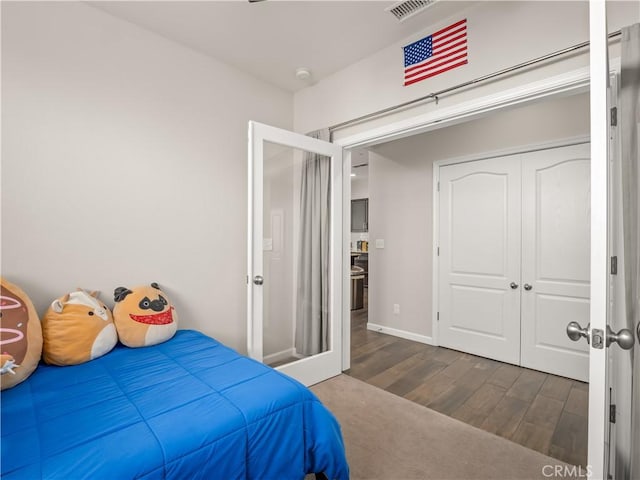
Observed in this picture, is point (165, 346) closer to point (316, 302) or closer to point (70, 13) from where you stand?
point (316, 302)

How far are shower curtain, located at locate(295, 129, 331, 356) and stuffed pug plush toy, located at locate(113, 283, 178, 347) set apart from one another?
1141mm

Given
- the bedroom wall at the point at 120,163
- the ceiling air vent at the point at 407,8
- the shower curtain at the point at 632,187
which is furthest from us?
the ceiling air vent at the point at 407,8

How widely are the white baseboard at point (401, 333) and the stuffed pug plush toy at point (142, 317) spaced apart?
2.91m

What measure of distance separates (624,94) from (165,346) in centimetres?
291

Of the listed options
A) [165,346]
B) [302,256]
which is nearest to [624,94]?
[302,256]

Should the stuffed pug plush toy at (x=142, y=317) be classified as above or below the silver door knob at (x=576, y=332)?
below

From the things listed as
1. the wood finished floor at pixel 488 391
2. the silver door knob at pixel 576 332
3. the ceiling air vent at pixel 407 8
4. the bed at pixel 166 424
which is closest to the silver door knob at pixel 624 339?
the silver door knob at pixel 576 332

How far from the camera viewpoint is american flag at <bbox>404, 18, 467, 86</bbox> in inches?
90.0

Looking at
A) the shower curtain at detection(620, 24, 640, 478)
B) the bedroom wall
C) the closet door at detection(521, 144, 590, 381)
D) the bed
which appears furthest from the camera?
the closet door at detection(521, 144, 590, 381)

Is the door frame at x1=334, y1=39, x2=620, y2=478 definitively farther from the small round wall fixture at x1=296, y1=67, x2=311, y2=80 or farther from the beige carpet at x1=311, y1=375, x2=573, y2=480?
the beige carpet at x1=311, y1=375, x2=573, y2=480

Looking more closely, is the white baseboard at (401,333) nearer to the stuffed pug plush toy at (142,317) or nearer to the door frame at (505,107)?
the door frame at (505,107)

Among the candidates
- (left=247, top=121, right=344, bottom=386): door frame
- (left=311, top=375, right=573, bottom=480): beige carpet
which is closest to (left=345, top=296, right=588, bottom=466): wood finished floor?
(left=311, top=375, right=573, bottom=480): beige carpet

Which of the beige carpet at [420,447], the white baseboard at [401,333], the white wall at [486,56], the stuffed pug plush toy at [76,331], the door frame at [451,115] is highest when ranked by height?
the white wall at [486,56]

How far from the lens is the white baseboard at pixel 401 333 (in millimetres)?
4008
